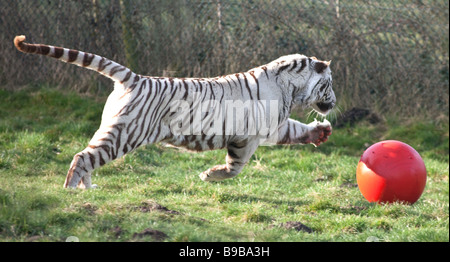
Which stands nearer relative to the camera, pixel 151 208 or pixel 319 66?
pixel 151 208

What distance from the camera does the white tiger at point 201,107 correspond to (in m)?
5.95

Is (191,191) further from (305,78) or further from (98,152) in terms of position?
(305,78)

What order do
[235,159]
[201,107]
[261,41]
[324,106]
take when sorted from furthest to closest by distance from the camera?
[261,41], [324,106], [235,159], [201,107]

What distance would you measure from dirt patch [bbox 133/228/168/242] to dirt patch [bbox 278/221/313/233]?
1351mm

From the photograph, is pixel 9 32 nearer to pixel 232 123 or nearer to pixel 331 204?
pixel 232 123

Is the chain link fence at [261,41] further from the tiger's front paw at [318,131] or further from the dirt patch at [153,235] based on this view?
the dirt patch at [153,235]

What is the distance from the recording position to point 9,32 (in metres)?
10.4

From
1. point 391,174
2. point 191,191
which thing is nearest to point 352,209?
point 391,174

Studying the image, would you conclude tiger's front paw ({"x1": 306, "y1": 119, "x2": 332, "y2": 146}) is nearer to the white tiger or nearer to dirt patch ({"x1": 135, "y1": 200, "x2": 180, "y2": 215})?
the white tiger

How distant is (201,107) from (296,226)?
1.55 meters

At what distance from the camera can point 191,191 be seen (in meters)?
7.07

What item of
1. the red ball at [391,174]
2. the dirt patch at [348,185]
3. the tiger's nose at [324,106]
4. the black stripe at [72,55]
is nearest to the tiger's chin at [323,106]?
the tiger's nose at [324,106]

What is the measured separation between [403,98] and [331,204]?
4.63 metres
